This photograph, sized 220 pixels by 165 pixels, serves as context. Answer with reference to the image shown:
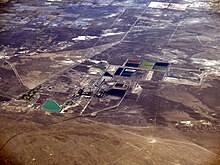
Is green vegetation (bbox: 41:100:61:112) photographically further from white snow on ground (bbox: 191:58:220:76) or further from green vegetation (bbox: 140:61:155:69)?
white snow on ground (bbox: 191:58:220:76)

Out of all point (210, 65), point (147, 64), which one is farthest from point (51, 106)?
point (210, 65)

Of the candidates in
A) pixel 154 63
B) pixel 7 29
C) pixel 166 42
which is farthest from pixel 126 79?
pixel 7 29

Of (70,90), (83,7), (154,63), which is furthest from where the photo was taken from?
(83,7)

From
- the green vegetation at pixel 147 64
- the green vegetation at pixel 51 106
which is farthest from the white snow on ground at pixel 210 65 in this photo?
the green vegetation at pixel 51 106

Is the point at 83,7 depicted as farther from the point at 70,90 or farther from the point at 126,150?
the point at 126,150

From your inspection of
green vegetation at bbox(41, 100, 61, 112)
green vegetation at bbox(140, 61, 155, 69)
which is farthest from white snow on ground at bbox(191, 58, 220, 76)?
green vegetation at bbox(41, 100, 61, 112)

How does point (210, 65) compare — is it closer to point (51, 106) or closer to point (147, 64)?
point (147, 64)

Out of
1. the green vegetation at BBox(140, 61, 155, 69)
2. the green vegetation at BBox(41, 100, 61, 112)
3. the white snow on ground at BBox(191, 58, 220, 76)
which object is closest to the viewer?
the green vegetation at BBox(41, 100, 61, 112)
